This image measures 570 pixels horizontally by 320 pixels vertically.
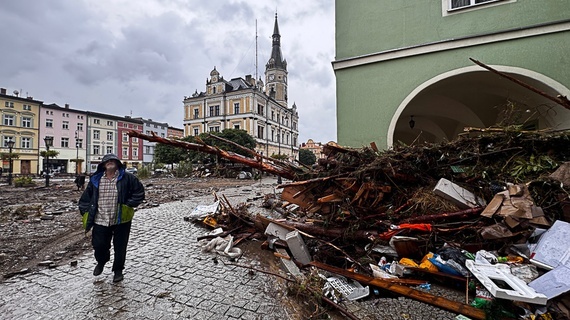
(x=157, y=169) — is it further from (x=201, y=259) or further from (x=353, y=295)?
(x=353, y=295)

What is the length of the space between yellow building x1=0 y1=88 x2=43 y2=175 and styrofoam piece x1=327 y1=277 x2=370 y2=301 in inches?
2222

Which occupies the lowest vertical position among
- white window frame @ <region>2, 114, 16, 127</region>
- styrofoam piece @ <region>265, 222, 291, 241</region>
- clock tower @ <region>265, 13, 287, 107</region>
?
styrofoam piece @ <region>265, 222, 291, 241</region>

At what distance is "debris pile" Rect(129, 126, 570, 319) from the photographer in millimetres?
2561

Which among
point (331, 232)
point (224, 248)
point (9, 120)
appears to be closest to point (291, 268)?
point (331, 232)

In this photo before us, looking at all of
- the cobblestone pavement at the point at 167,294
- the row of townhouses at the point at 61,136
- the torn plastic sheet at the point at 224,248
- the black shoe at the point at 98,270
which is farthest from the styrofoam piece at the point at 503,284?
the row of townhouses at the point at 61,136

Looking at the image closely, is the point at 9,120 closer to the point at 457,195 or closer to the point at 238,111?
the point at 238,111

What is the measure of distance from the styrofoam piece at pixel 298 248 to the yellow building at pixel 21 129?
2183 inches

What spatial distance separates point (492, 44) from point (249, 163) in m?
6.48

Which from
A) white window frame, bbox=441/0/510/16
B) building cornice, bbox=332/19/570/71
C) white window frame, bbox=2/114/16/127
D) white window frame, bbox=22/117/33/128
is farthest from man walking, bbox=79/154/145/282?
white window frame, bbox=22/117/33/128

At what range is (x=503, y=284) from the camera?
2.51 metres

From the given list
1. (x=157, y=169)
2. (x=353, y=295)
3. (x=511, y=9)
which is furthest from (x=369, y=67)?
(x=157, y=169)

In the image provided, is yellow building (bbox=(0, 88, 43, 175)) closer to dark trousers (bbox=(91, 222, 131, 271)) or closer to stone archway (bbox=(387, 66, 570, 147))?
dark trousers (bbox=(91, 222, 131, 271))

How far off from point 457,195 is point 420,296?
176 cm

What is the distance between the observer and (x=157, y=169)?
1348 inches
